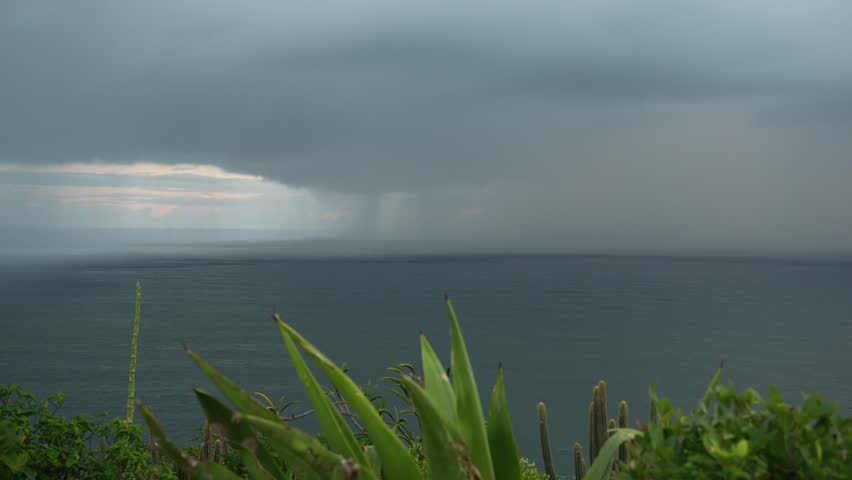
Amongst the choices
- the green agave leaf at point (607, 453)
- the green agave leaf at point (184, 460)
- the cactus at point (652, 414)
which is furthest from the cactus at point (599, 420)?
the green agave leaf at point (184, 460)

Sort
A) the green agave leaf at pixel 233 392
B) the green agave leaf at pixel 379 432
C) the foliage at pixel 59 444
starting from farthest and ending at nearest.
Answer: the foliage at pixel 59 444
the green agave leaf at pixel 379 432
the green agave leaf at pixel 233 392

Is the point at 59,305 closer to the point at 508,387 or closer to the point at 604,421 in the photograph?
the point at 508,387

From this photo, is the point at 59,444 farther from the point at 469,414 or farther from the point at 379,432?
the point at 469,414

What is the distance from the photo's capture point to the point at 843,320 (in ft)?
295

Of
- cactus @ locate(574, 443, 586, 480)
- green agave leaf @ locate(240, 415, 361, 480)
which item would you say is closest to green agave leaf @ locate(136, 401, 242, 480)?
green agave leaf @ locate(240, 415, 361, 480)

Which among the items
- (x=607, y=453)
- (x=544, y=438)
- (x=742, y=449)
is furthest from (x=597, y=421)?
(x=742, y=449)

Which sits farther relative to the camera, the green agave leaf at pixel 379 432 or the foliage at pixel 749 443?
the green agave leaf at pixel 379 432

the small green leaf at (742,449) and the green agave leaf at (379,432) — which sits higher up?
the small green leaf at (742,449)

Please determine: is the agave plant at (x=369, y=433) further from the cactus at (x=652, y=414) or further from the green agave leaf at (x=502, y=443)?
the cactus at (x=652, y=414)

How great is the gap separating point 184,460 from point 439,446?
2.33 ft

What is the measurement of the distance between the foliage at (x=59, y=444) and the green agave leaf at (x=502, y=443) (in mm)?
1758

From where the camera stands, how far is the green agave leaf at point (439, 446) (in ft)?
5.55

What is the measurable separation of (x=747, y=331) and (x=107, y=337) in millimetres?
78562

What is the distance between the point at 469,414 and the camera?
2037 millimetres
